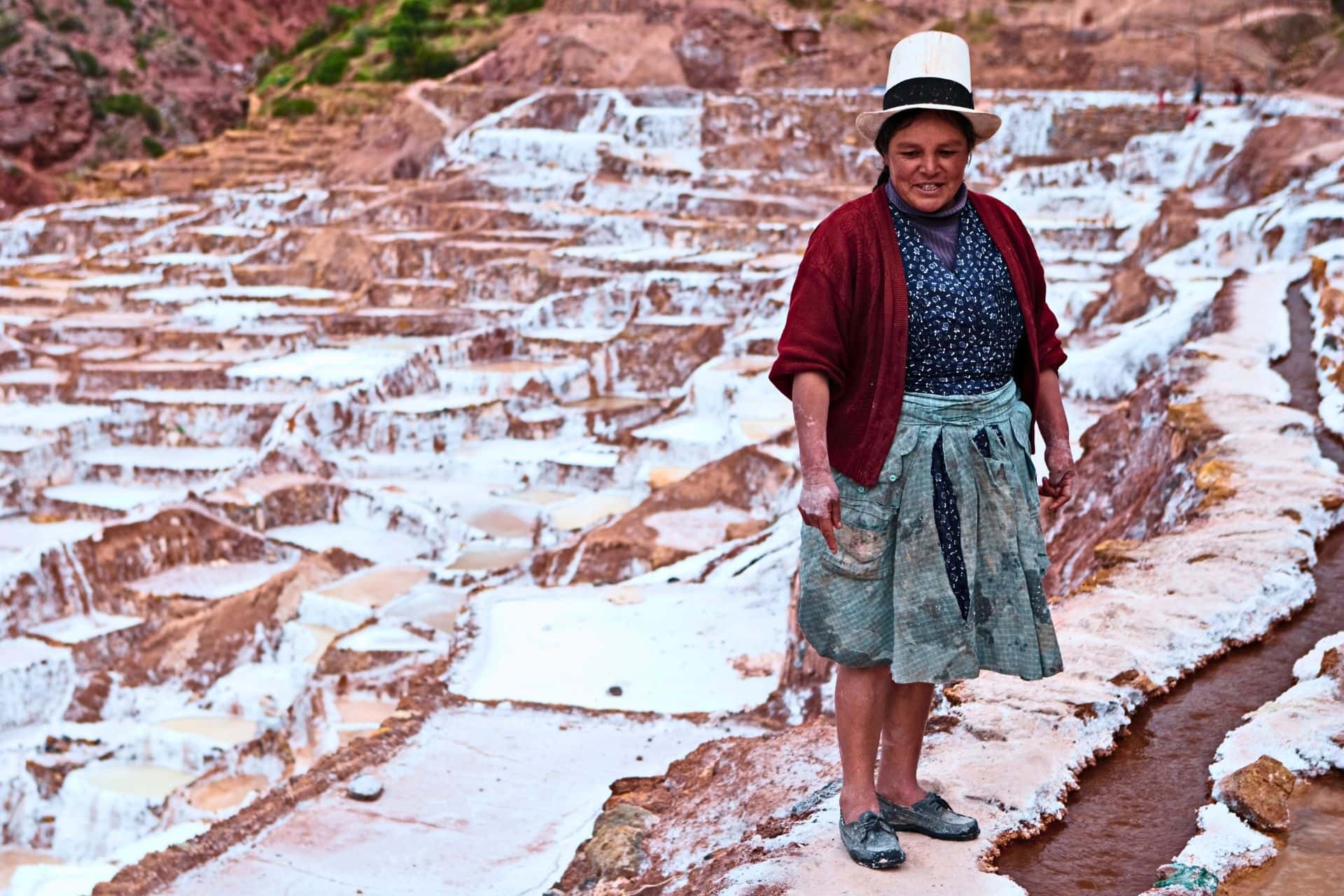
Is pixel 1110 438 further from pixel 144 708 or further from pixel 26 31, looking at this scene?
pixel 26 31

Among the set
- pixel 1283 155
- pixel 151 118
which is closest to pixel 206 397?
pixel 1283 155

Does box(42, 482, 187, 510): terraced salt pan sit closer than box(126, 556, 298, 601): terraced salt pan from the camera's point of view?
No

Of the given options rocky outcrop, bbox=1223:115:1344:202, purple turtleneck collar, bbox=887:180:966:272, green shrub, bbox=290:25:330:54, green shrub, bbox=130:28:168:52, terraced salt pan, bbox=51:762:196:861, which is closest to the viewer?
purple turtleneck collar, bbox=887:180:966:272

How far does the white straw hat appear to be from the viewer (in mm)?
2613

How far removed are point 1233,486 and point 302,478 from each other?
11.9 metres

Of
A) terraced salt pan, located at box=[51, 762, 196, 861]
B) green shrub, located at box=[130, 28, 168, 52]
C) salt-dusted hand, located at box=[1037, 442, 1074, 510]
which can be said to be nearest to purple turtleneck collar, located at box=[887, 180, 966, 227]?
salt-dusted hand, located at box=[1037, 442, 1074, 510]

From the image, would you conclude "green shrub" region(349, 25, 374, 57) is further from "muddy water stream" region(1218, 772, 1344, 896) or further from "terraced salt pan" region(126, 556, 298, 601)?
"muddy water stream" region(1218, 772, 1344, 896)

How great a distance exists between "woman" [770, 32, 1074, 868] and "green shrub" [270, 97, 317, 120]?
35.0 metres

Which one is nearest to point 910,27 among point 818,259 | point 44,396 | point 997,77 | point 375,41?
point 997,77

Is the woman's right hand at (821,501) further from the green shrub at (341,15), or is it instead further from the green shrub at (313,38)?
the green shrub at (313,38)

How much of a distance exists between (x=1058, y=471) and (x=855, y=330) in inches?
20.5

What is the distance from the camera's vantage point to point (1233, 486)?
516cm

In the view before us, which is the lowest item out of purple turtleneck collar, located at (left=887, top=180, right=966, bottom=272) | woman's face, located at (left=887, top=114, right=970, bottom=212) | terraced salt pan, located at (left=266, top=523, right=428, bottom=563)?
terraced salt pan, located at (left=266, top=523, right=428, bottom=563)

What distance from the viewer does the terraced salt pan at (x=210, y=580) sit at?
44.5ft
